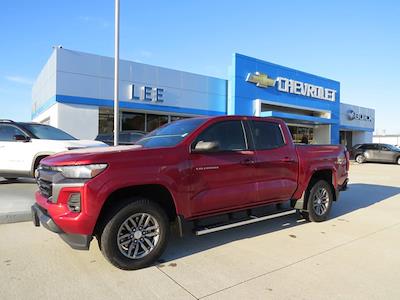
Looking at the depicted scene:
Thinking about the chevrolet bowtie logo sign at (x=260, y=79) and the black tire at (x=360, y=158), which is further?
the black tire at (x=360, y=158)

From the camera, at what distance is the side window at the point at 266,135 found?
5.85 metres

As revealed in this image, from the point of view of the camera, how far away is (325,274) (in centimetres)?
424

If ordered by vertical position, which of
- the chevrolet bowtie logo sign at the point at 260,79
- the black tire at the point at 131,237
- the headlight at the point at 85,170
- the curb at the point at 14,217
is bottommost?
the curb at the point at 14,217

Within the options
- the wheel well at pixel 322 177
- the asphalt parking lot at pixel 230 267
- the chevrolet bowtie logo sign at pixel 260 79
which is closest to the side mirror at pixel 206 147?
the asphalt parking lot at pixel 230 267

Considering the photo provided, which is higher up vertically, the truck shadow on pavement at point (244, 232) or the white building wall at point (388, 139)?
the white building wall at point (388, 139)

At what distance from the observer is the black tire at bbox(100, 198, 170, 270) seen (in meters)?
4.13

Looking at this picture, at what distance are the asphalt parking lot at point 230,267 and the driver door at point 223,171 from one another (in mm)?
684

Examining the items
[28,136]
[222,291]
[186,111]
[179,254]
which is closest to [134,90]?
[186,111]

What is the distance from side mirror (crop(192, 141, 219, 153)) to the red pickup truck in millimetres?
13

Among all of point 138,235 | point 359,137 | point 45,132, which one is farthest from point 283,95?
point 138,235

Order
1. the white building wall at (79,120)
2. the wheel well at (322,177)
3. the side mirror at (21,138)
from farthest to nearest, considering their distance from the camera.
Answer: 1. the white building wall at (79,120)
2. the side mirror at (21,138)
3. the wheel well at (322,177)

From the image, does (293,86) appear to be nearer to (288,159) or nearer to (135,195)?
(288,159)

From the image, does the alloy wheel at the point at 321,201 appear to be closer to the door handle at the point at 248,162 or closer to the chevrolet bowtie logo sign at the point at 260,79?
the door handle at the point at 248,162

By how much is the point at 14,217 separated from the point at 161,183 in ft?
11.6
